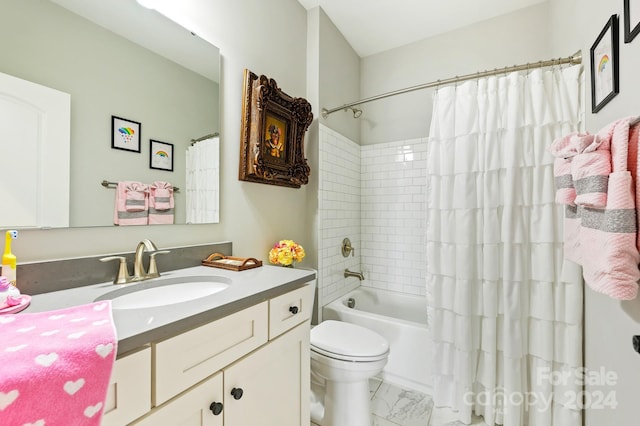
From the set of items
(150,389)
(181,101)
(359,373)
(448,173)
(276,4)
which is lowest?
(359,373)

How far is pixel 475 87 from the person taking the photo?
63.9 inches

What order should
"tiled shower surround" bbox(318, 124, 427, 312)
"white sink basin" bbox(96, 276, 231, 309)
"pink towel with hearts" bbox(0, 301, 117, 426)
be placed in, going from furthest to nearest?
"tiled shower surround" bbox(318, 124, 427, 312) < "white sink basin" bbox(96, 276, 231, 309) < "pink towel with hearts" bbox(0, 301, 117, 426)

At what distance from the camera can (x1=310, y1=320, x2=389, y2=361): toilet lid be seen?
1325mm

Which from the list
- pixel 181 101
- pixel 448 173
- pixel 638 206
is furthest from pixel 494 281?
pixel 181 101

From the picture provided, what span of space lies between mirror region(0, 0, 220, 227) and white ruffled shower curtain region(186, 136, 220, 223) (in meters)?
0.03

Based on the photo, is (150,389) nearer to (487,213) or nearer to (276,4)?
(487,213)

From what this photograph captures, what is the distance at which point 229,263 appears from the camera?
1219mm

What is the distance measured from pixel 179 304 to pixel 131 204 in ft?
1.79

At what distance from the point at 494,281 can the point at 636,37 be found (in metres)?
1.17

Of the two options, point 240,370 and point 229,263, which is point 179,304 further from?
point 229,263

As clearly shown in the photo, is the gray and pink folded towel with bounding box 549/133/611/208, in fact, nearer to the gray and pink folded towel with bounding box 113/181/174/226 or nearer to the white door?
the gray and pink folded towel with bounding box 113/181/174/226

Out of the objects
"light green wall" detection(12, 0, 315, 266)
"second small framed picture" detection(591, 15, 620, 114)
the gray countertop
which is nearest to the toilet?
the gray countertop

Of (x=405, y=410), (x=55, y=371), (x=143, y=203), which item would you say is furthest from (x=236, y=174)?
(x=405, y=410)

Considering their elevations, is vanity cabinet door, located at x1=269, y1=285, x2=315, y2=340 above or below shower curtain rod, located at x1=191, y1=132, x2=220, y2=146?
below
